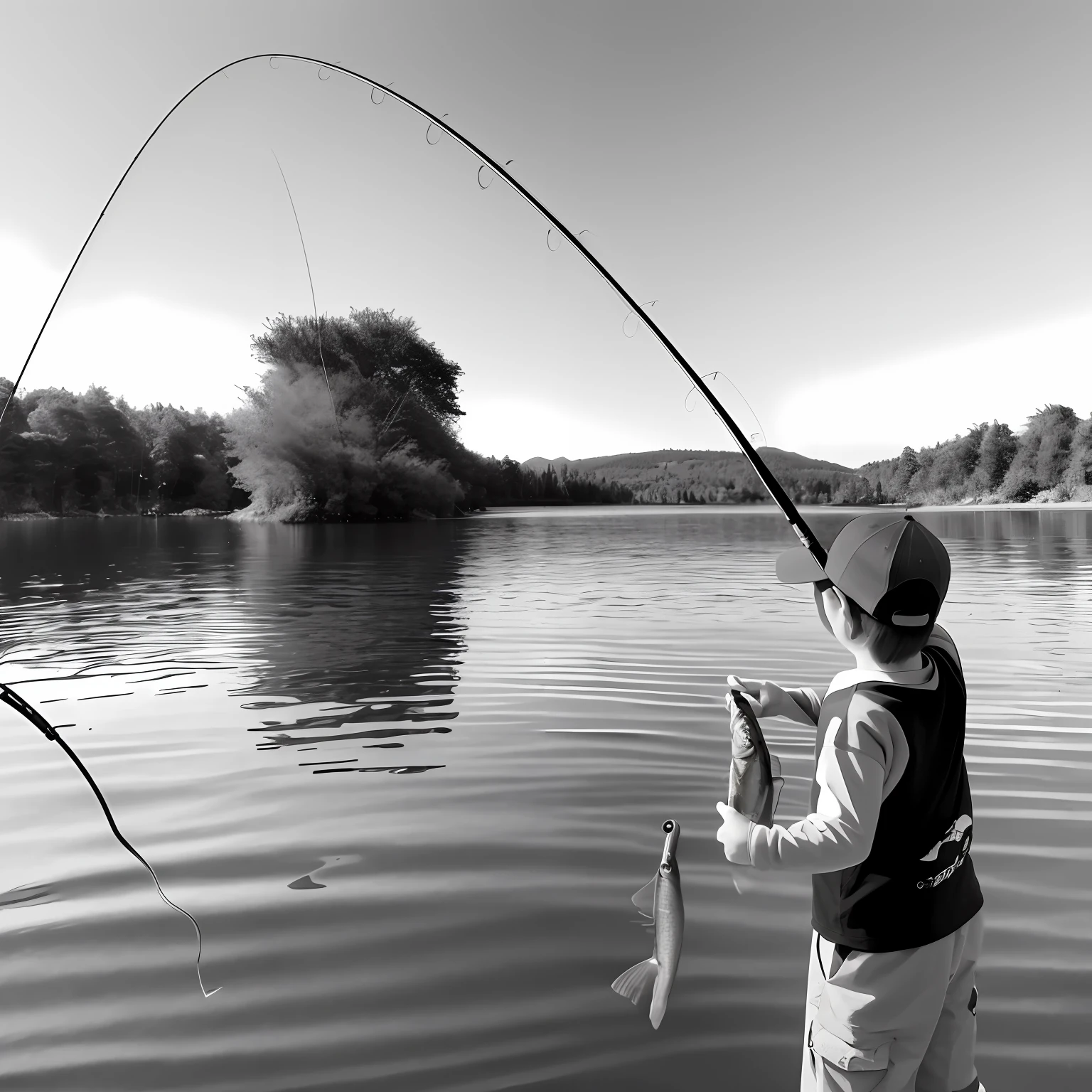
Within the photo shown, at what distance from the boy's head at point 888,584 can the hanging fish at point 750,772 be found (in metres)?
0.27

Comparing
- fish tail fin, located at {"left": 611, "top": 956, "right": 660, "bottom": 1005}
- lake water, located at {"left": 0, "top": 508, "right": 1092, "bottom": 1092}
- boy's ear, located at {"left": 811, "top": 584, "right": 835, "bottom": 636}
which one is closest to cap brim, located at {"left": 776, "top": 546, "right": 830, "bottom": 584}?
boy's ear, located at {"left": 811, "top": 584, "right": 835, "bottom": 636}

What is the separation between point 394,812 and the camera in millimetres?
3822

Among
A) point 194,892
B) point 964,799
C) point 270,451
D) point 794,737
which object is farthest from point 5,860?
point 270,451

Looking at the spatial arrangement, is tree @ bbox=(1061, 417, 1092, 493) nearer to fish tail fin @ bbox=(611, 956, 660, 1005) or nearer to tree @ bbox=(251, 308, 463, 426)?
tree @ bbox=(251, 308, 463, 426)

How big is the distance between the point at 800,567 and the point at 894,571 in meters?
0.31

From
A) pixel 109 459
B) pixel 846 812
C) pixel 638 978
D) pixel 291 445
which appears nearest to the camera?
pixel 846 812

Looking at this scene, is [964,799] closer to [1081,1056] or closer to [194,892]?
[1081,1056]

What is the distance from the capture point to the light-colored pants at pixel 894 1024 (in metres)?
1.49

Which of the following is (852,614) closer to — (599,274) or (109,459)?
(599,274)

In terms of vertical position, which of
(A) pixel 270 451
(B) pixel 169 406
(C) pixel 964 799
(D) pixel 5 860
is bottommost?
(D) pixel 5 860

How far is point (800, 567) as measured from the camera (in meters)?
1.80

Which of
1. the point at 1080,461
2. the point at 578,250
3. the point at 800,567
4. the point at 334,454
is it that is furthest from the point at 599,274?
the point at 1080,461

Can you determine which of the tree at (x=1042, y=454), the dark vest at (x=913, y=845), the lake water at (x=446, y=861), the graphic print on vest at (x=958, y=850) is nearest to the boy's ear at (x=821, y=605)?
the dark vest at (x=913, y=845)

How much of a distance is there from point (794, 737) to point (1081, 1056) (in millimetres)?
2835
